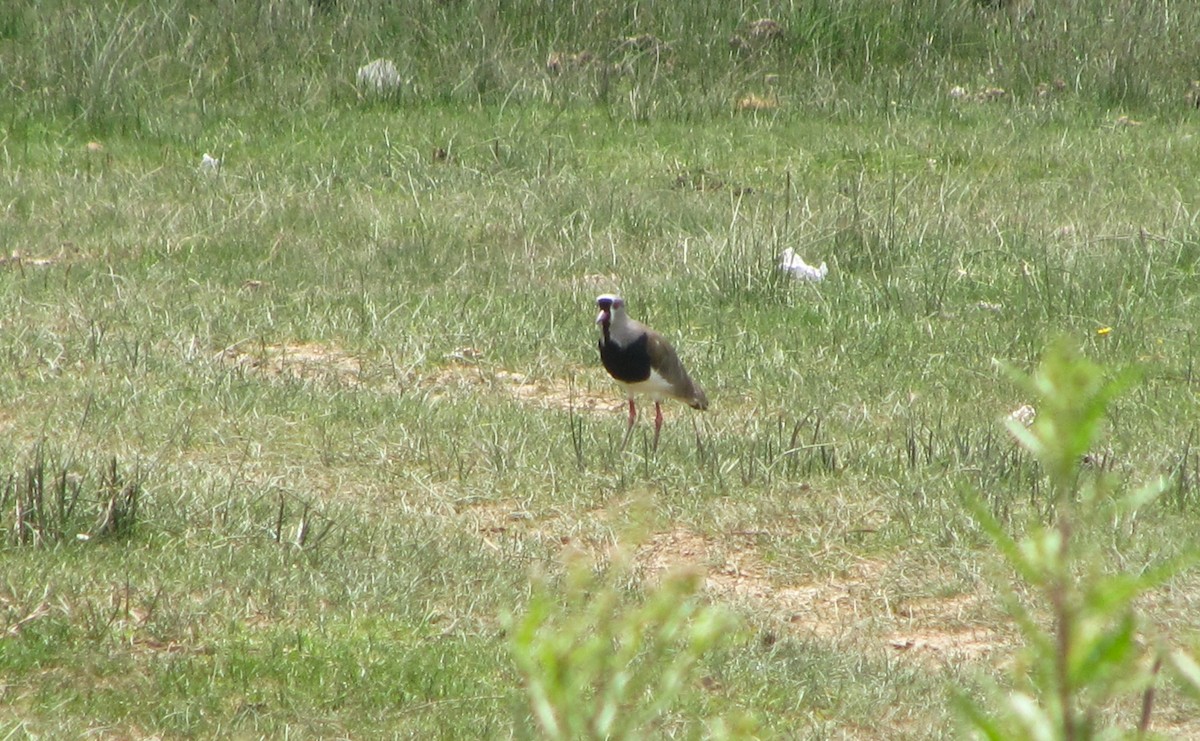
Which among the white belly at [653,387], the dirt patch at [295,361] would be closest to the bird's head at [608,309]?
the white belly at [653,387]

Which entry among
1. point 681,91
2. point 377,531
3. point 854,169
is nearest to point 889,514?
point 377,531

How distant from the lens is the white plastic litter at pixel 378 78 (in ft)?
36.2

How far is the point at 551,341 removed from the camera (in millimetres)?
7000

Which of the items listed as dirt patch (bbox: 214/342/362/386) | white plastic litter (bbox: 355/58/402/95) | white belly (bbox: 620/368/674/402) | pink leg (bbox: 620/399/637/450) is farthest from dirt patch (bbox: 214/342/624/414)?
white plastic litter (bbox: 355/58/402/95)

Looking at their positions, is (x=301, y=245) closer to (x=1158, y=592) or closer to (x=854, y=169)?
(x=854, y=169)

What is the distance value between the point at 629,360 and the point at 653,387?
0.14m

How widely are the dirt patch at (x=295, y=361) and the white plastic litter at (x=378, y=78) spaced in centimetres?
Answer: 450

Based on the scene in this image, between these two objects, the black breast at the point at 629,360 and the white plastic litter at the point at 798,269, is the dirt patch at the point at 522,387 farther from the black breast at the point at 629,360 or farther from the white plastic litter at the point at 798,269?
the white plastic litter at the point at 798,269

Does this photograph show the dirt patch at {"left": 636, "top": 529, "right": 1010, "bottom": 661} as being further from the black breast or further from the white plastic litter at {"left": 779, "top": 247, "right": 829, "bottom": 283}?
the white plastic litter at {"left": 779, "top": 247, "right": 829, "bottom": 283}

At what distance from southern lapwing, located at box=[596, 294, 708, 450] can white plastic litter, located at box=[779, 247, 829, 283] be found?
1882 mm

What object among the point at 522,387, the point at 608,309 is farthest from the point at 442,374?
the point at 608,309

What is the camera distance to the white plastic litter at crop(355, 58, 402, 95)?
1105 cm

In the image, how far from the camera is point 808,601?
472 centimetres

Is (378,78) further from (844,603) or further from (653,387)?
(844,603)
